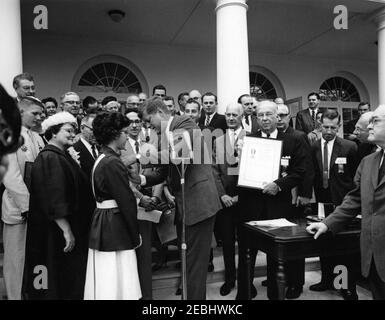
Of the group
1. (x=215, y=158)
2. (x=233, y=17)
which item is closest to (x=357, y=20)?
(x=233, y=17)

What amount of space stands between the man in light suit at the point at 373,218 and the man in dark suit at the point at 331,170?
1.37 meters

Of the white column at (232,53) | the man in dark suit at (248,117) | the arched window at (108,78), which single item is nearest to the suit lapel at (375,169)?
the man in dark suit at (248,117)

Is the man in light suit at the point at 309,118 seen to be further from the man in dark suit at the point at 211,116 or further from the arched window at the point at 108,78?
the arched window at the point at 108,78

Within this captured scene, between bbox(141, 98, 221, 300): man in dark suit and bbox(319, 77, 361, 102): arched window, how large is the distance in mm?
10496

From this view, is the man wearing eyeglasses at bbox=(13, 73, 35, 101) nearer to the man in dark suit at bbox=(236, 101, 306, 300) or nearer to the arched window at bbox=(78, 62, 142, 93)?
the man in dark suit at bbox=(236, 101, 306, 300)

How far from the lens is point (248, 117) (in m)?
5.14

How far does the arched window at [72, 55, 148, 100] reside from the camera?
9.97m

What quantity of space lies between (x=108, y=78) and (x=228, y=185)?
722cm

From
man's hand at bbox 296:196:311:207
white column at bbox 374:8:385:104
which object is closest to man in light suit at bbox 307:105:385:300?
man's hand at bbox 296:196:311:207

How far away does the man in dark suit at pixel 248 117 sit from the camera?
16.5 feet

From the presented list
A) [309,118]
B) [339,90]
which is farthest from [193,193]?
[339,90]

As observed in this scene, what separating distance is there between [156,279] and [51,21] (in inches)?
290

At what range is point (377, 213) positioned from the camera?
2531mm

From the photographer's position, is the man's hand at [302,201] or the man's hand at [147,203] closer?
the man's hand at [147,203]
